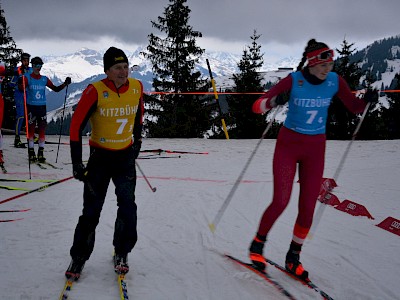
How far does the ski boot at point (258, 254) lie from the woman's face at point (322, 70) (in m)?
1.74

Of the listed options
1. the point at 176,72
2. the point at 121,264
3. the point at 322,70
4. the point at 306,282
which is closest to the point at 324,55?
the point at 322,70

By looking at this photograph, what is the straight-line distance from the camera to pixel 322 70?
133 inches

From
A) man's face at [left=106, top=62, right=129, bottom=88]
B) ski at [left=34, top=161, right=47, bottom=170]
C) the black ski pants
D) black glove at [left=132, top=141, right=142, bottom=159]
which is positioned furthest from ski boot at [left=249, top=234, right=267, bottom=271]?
ski at [left=34, top=161, right=47, bottom=170]

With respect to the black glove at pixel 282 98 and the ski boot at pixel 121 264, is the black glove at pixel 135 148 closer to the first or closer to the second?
the ski boot at pixel 121 264

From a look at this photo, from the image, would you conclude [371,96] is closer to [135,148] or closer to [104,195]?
[135,148]

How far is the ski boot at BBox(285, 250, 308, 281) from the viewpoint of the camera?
11.4 ft

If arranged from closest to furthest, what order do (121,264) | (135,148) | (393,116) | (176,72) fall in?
(121,264) < (135,148) < (176,72) < (393,116)

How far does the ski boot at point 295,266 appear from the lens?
3.48 metres

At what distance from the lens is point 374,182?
7.69 meters

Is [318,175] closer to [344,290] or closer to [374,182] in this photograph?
[344,290]

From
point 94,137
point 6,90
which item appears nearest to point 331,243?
point 94,137

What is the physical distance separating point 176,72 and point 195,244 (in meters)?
21.9

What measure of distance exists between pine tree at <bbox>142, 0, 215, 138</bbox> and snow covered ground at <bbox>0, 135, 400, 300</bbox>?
662 inches

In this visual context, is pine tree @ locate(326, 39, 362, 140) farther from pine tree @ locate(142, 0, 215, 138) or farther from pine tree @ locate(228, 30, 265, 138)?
pine tree @ locate(142, 0, 215, 138)
